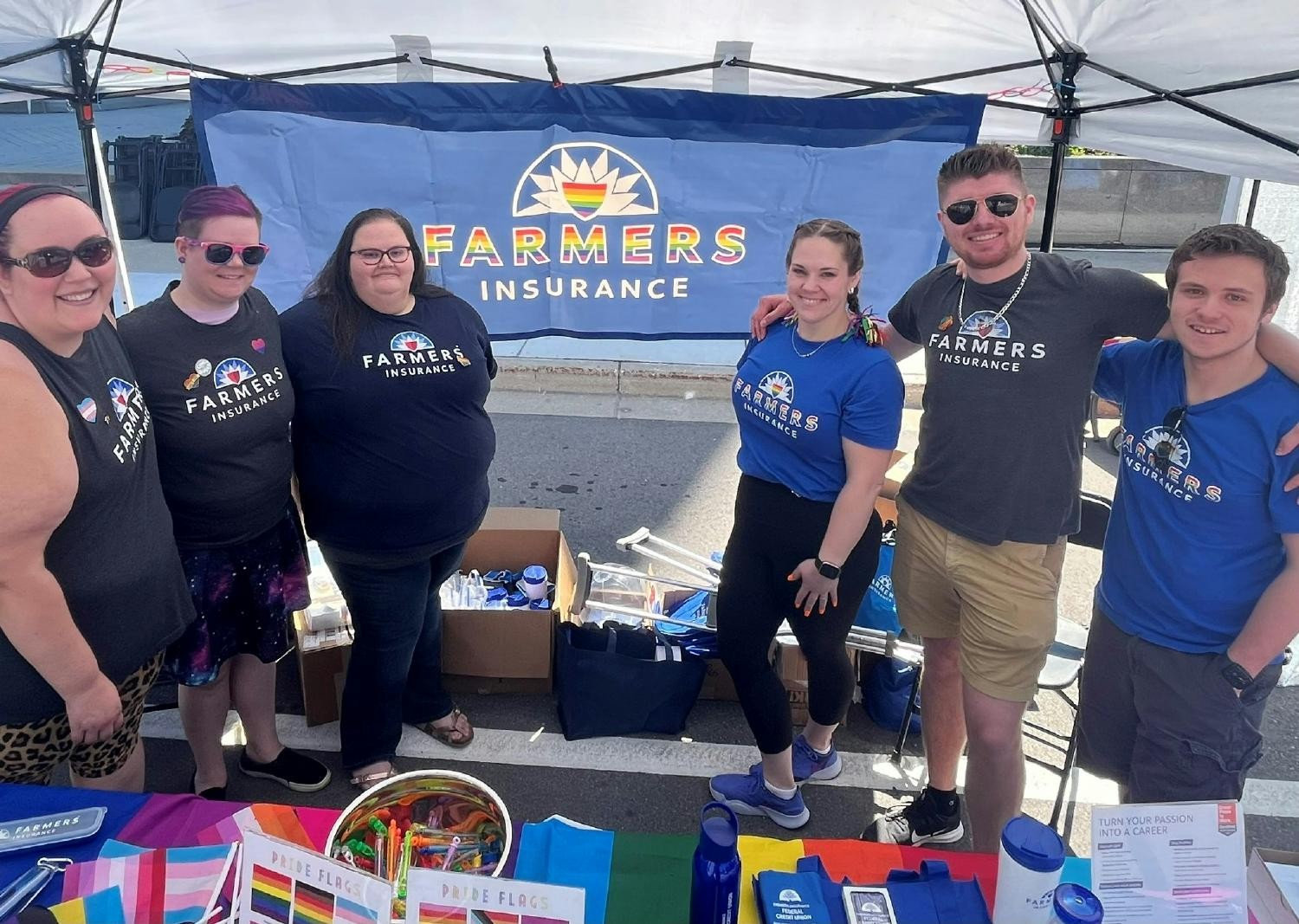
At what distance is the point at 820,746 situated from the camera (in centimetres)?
279

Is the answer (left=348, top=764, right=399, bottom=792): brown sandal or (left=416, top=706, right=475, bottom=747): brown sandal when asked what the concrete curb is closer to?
(left=416, top=706, right=475, bottom=747): brown sandal

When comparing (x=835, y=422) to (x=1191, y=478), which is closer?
(x=1191, y=478)

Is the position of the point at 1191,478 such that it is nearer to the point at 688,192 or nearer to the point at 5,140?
the point at 688,192

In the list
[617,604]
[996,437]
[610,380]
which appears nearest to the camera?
[996,437]

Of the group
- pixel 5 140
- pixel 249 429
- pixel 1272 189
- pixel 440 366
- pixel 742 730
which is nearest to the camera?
pixel 249 429

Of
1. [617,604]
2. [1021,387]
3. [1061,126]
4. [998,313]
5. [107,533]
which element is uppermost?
[1061,126]

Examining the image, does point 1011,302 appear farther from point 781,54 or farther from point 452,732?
point 452,732

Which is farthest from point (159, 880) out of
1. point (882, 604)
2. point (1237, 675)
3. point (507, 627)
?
point (882, 604)

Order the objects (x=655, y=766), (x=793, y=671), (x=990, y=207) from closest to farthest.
→ (x=990, y=207) → (x=655, y=766) → (x=793, y=671)

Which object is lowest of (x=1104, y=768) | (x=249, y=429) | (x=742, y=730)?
(x=742, y=730)

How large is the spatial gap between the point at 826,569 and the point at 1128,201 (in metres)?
11.0

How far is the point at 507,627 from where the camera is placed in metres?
3.07

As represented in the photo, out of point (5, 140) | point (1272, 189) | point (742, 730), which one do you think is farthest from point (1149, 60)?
point (5, 140)

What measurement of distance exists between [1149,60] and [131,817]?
3384 mm
